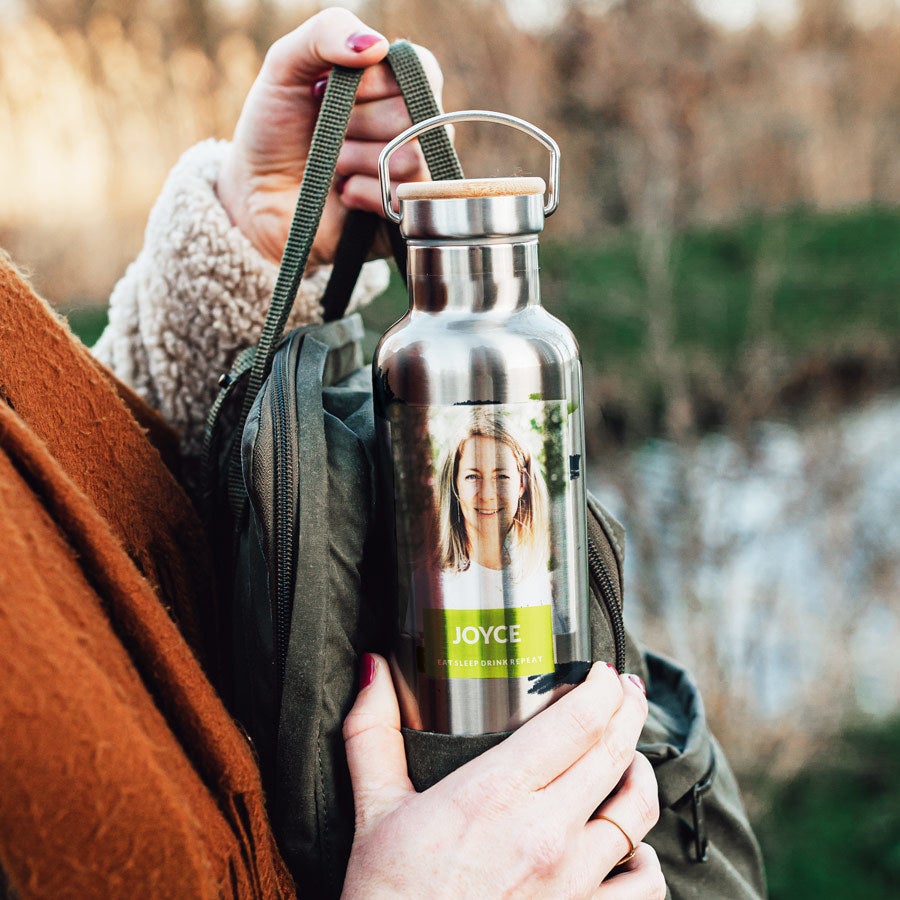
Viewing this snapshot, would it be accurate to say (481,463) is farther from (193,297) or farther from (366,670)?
(193,297)

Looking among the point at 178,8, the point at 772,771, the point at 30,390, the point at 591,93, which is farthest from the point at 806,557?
the point at 178,8

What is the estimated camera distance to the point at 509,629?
84cm

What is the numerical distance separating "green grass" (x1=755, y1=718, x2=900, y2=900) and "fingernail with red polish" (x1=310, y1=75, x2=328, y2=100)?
8.34ft

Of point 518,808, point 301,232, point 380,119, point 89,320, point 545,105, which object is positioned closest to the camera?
point 518,808

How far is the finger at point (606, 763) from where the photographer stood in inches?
33.1

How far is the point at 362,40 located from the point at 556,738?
0.74 meters

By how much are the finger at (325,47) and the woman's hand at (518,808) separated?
2.09 ft

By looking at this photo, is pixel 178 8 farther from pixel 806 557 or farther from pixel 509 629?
pixel 509 629

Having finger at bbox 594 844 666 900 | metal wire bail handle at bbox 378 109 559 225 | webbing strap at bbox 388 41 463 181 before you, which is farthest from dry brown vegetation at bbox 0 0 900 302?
finger at bbox 594 844 666 900

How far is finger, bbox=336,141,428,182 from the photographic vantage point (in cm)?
120

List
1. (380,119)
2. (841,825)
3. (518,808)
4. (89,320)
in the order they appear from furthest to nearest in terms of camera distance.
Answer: (89,320), (841,825), (380,119), (518,808)

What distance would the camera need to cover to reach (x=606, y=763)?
2.85 ft

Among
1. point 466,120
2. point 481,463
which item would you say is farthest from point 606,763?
point 466,120

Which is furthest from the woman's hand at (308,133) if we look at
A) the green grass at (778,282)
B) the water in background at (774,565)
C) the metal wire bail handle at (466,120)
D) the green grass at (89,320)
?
the green grass at (89,320)
